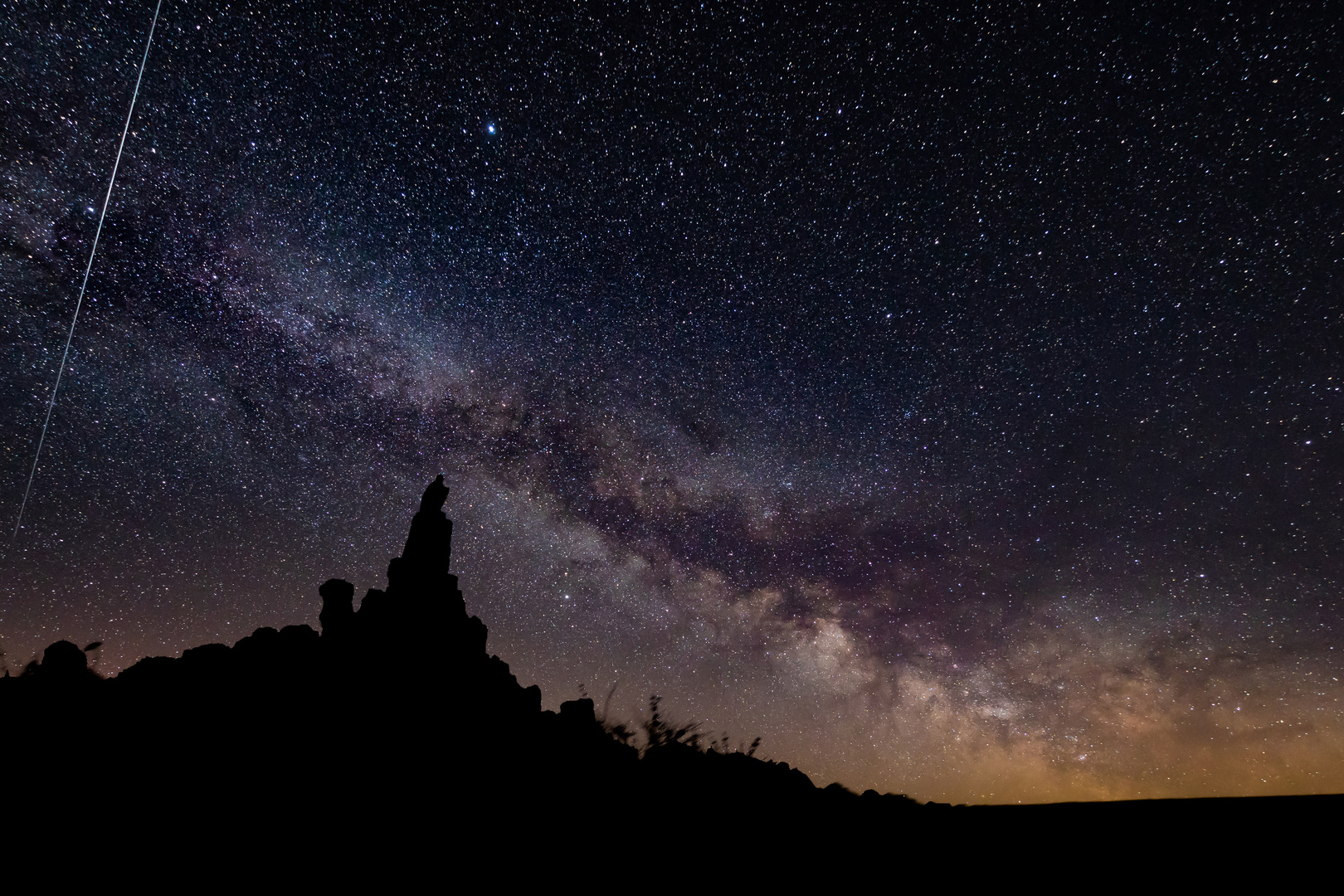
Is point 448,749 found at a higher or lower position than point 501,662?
lower

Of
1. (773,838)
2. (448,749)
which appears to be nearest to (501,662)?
(448,749)

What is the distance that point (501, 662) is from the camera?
37.2 meters

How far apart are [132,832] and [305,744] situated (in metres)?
6.19

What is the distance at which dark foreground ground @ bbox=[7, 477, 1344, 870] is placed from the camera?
2596 millimetres

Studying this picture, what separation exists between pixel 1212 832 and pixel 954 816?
1257 mm

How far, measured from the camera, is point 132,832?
10547mm

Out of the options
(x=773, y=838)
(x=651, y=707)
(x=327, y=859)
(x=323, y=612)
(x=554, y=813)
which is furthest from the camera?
(x=323, y=612)

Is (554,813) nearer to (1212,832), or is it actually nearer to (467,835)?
(467,835)

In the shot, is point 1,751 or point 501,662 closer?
point 1,751

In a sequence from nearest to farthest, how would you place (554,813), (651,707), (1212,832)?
(1212,832) → (554,813) → (651,707)

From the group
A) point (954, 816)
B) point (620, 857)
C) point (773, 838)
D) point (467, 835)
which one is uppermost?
point (954, 816)

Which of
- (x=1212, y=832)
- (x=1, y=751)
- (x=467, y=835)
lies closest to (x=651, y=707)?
(x=467, y=835)

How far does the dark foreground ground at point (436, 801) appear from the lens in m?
2.60

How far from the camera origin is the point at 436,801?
12.5 metres
